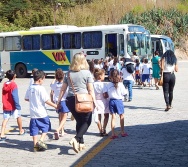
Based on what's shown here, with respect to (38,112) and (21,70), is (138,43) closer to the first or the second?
(21,70)

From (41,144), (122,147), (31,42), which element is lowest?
(122,147)

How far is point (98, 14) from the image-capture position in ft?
173

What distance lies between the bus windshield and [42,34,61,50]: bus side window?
17.0 ft

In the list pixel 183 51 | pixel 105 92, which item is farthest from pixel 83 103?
pixel 183 51

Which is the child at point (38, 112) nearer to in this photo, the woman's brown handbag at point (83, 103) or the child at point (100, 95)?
the woman's brown handbag at point (83, 103)

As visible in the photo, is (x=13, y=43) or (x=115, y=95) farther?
(x=13, y=43)

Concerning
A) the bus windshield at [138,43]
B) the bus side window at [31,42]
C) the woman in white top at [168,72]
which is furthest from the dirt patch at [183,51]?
the woman in white top at [168,72]

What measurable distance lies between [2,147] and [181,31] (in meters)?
53.7

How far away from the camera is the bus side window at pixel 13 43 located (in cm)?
3207

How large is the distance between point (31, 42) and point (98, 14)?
22469 mm

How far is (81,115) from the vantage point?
26.6 ft

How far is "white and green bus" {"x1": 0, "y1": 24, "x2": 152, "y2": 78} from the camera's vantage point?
2744cm

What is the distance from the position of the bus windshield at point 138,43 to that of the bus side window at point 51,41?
5190 mm

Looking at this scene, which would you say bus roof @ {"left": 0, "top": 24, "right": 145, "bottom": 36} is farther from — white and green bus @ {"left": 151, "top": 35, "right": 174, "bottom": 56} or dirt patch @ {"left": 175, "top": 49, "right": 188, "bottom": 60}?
dirt patch @ {"left": 175, "top": 49, "right": 188, "bottom": 60}
